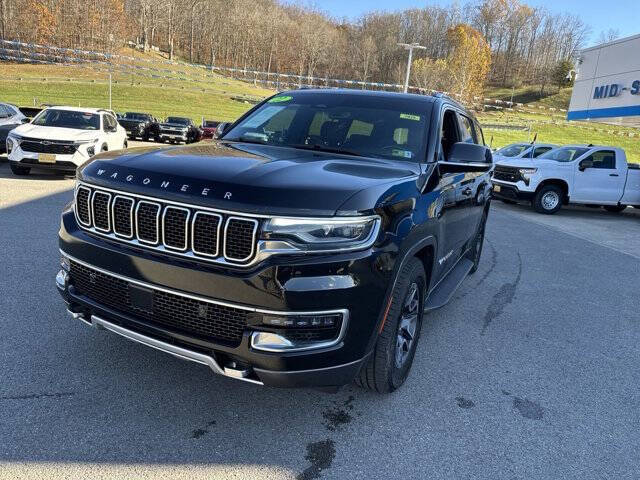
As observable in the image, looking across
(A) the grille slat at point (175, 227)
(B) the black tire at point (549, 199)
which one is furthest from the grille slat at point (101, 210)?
(B) the black tire at point (549, 199)

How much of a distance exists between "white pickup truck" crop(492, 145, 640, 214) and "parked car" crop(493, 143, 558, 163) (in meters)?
1.43

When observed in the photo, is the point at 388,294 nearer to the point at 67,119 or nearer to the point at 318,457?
the point at 318,457

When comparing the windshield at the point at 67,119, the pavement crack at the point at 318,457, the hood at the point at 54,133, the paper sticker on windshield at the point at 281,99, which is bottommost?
the pavement crack at the point at 318,457

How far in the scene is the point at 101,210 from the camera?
9.29 feet

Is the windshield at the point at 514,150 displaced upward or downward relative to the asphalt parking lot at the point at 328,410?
upward

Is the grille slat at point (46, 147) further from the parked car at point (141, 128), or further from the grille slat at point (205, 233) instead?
the parked car at point (141, 128)

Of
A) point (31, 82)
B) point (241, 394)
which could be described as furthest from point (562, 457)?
point (31, 82)

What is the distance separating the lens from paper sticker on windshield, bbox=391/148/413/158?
3.65 metres

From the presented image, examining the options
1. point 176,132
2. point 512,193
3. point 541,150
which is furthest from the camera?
point 176,132

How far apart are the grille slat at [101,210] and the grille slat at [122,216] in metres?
0.06

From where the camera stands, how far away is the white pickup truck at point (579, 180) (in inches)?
520

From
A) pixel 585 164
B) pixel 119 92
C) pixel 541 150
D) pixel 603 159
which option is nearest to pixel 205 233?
pixel 585 164

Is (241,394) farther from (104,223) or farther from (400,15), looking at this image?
(400,15)

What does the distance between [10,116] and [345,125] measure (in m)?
12.6
